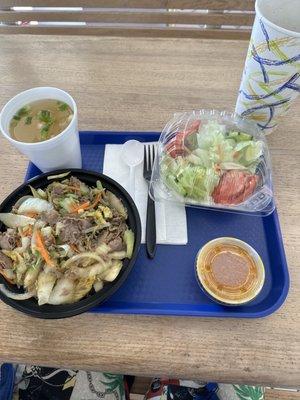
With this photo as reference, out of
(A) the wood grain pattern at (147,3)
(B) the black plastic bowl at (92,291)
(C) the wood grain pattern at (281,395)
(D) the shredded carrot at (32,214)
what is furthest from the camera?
(A) the wood grain pattern at (147,3)

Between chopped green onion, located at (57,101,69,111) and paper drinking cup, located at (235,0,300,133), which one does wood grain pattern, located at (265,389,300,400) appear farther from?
chopped green onion, located at (57,101,69,111)

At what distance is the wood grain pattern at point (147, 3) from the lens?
150cm

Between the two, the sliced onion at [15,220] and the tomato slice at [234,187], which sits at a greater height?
the tomato slice at [234,187]

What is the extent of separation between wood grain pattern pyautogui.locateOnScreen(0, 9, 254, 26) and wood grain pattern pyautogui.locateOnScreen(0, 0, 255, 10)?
1.2 inches

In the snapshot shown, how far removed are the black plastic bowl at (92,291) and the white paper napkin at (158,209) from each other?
74 millimetres

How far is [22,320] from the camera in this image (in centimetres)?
67

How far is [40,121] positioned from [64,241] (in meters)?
0.29

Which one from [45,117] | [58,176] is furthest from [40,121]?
[58,176]

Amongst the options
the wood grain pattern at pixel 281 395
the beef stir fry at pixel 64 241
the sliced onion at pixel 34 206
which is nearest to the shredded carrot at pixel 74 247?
the beef stir fry at pixel 64 241

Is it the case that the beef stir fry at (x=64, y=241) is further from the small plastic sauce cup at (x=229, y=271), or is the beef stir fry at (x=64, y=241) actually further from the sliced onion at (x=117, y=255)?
the small plastic sauce cup at (x=229, y=271)

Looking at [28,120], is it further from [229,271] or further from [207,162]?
[229,271]

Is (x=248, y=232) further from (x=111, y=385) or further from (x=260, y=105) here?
(x=111, y=385)

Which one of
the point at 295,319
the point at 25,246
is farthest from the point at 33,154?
the point at 295,319

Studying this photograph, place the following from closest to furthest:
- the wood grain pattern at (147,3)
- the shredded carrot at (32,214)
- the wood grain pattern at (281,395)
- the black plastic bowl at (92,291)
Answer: the black plastic bowl at (92,291) → the shredded carrot at (32,214) → the wood grain pattern at (281,395) → the wood grain pattern at (147,3)
